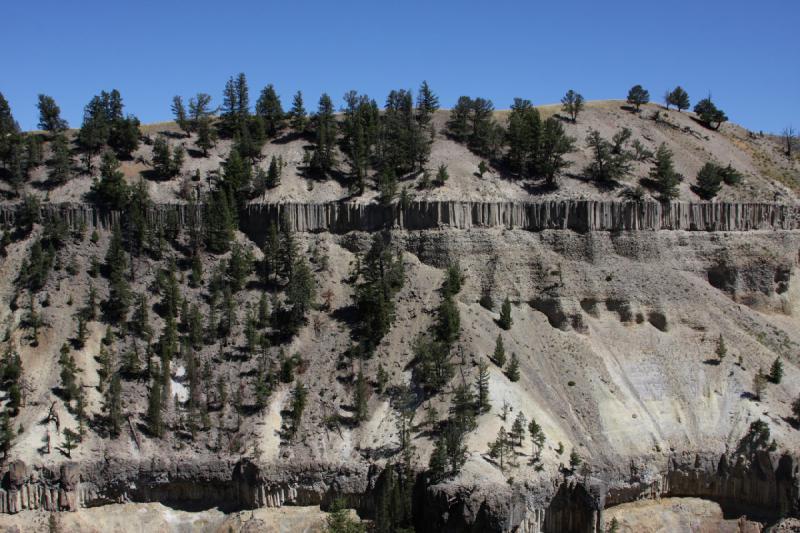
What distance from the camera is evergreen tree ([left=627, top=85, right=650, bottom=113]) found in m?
130

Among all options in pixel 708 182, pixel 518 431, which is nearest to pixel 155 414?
pixel 518 431

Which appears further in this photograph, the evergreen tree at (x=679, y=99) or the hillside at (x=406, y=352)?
the evergreen tree at (x=679, y=99)

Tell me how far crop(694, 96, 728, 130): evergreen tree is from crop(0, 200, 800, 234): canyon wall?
29847 millimetres

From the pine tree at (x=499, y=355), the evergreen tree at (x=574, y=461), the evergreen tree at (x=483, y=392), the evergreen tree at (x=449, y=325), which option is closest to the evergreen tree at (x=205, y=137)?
the evergreen tree at (x=449, y=325)

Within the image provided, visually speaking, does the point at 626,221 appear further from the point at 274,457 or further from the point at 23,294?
the point at 23,294

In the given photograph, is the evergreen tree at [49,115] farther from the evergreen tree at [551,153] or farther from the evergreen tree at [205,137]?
the evergreen tree at [551,153]

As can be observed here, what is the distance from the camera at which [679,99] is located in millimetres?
131750

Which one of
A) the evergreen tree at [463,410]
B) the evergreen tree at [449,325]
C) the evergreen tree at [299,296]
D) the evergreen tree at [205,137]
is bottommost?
the evergreen tree at [463,410]

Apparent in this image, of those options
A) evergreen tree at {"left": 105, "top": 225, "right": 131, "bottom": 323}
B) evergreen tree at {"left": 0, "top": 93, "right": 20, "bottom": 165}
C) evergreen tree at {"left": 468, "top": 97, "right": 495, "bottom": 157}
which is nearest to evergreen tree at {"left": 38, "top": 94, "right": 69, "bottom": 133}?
evergreen tree at {"left": 0, "top": 93, "right": 20, "bottom": 165}

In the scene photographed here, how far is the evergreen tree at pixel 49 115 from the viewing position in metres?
116

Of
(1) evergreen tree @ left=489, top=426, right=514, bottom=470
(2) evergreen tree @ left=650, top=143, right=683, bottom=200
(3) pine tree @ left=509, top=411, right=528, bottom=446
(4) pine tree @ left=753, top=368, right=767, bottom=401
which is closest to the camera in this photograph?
(1) evergreen tree @ left=489, top=426, right=514, bottom=470

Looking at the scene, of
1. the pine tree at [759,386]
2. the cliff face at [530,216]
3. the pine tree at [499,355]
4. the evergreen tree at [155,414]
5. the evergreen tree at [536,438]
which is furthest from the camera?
the cliff face at [530,216]

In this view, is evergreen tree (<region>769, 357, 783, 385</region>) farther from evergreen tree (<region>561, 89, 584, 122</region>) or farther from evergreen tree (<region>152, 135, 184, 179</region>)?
evergreen tree (<region>152, 135, 184, 179</region>)

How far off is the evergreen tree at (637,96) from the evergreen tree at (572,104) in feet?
31.3
